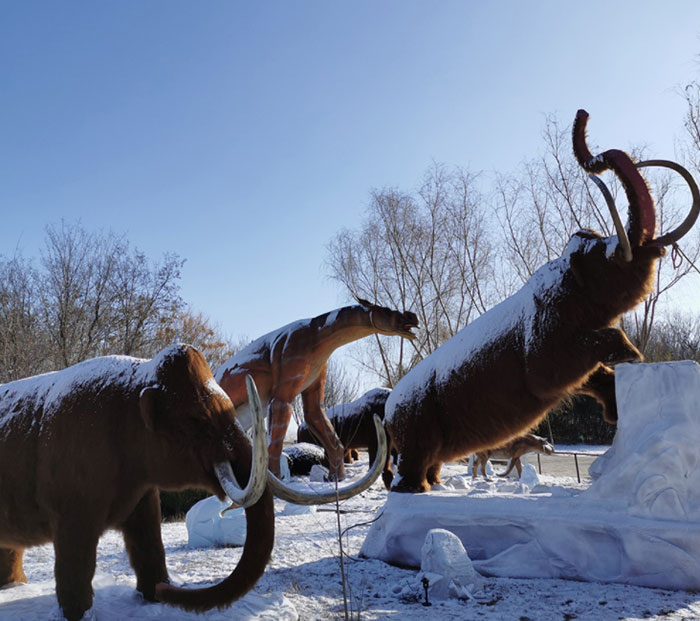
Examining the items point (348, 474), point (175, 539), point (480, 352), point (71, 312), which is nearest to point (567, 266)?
point (480, 352)

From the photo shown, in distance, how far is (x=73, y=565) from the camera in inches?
119

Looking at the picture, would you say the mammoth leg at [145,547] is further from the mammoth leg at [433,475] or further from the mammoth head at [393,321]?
the mammoth head at [393,321]

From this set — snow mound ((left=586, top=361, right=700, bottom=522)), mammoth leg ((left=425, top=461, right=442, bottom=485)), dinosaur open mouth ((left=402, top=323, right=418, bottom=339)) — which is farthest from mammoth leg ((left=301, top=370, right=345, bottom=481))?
snow mound ((left=586, top=361, right=700, bottom=522))

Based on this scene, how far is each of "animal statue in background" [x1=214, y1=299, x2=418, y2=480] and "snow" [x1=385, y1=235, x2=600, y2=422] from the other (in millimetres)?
2402

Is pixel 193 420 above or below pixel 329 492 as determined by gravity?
above

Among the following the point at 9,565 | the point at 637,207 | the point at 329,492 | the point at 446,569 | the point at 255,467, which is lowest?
the point at 446,569

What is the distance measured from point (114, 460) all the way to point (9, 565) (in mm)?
1470

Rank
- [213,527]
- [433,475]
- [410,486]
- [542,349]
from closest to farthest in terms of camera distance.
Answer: [542,349], [410,486], [213,527], [433,475]

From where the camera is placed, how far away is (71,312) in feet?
54.6

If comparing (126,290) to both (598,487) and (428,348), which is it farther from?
(598,487)

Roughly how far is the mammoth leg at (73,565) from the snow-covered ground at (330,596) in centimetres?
13

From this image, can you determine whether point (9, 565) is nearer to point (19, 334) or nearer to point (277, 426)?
point (277, 426)

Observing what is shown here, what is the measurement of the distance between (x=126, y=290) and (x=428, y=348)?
911cm

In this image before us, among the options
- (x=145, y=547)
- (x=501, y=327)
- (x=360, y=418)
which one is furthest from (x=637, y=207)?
(x=360, y=418)
